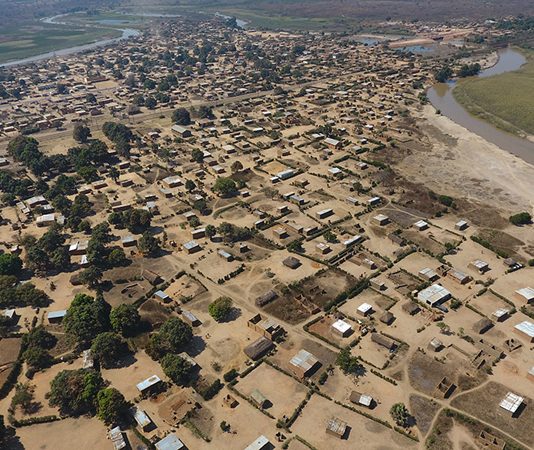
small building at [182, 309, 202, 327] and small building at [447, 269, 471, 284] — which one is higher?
small building at [447, 269, 471, 284]

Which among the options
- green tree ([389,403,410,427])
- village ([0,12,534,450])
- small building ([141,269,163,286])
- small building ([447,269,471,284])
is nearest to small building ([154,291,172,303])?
village ([0,12,534,450])

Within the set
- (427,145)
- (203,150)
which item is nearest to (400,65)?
(427,145)

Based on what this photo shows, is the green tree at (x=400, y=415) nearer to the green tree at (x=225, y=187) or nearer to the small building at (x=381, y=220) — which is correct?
the small building at (x=381, y=220)

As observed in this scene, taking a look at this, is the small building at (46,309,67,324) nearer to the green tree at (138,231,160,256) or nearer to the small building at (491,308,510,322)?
the green tree at (138,231,160,256)

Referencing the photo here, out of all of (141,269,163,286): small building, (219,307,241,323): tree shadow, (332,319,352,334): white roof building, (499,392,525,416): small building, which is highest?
(499,392,525,416): small building

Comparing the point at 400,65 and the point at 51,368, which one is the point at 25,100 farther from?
the point at 400,65
